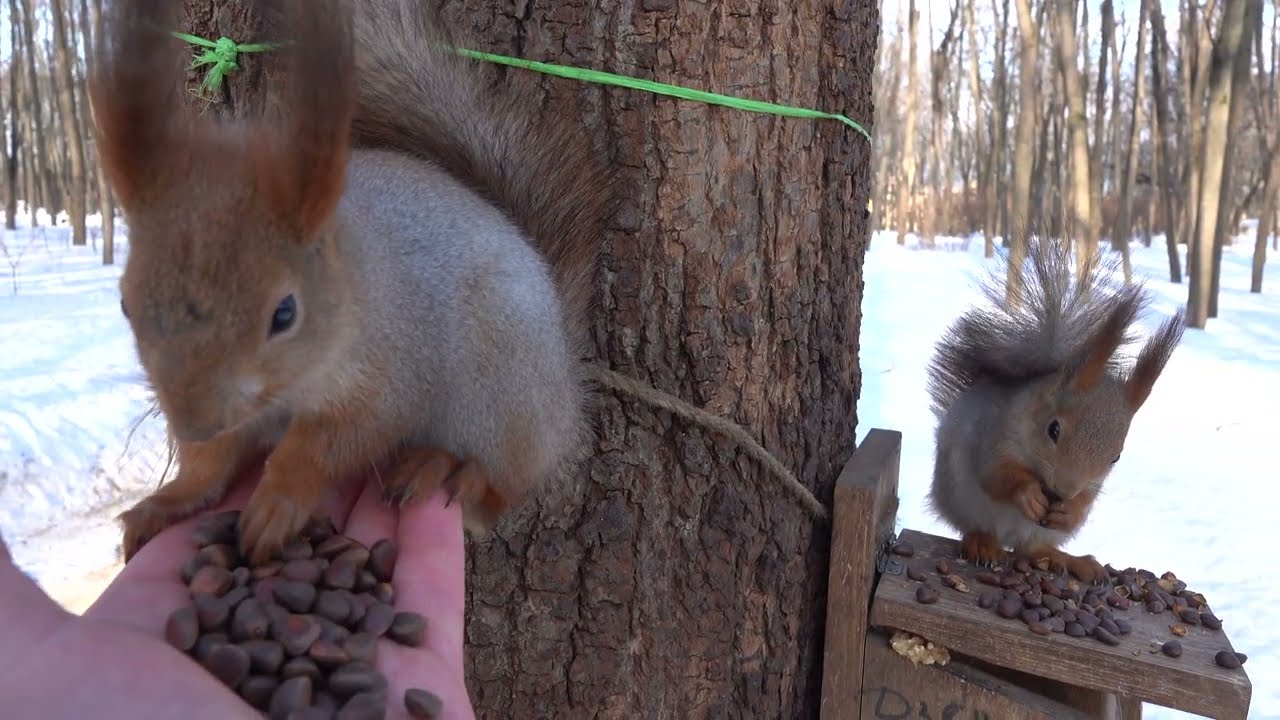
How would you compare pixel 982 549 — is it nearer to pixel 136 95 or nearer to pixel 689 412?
pixel 689 412

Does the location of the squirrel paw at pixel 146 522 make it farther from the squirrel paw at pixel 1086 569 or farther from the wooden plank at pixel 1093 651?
the squirrel paw at pixel 1086 569

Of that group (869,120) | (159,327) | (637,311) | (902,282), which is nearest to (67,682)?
(159,327)

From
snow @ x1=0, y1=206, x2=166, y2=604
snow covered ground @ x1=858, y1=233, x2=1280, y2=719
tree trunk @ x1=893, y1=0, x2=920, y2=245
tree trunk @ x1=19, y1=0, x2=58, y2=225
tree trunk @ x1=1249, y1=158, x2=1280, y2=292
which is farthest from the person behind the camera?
tree trunk @ x1=893, y1=0, x2=920, y2=245

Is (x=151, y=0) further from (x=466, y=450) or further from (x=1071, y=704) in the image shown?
(x=1071, y=704)

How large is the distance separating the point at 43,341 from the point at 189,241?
5598 millimetres

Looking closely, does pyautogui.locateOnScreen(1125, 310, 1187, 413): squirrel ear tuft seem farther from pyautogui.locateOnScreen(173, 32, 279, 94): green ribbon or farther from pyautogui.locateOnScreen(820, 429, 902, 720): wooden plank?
pyautogui.locateOnScreen(173, 32, 279, 94): green ribbon

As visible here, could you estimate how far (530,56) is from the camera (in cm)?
108

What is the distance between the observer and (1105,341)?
149 cm

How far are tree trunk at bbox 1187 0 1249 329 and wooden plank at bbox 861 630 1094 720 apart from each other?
6539mm

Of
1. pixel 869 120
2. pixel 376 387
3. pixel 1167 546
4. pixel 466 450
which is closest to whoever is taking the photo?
pixel 376 387

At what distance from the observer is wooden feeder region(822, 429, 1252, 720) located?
1.06 m

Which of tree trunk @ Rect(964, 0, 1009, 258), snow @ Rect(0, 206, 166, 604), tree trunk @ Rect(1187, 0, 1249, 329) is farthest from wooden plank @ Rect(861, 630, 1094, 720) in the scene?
tree trunk @ Rect(964, 0, 1009, 258)

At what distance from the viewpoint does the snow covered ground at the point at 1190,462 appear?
9.43 feet

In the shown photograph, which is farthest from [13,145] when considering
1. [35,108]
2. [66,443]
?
[66,443]
